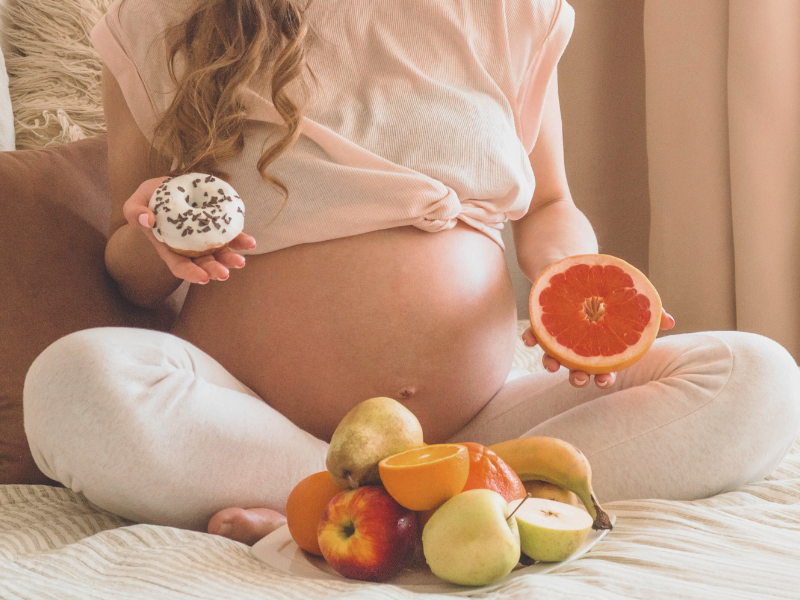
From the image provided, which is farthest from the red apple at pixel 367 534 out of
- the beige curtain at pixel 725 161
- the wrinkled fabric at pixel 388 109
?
the beige curtain at pixel 725 161

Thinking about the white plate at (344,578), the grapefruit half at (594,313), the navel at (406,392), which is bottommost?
the white plate at (344,578)

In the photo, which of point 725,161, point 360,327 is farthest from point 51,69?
point 725,161

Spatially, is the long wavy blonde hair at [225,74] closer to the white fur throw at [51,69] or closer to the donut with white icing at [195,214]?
the donut with white icing at [195,214]

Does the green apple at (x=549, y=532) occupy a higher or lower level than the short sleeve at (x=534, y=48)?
lower

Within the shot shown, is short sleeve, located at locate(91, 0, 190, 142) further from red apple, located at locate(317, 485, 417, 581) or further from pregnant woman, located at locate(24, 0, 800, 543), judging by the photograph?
red apple, located at locate(317, 485, 417, 581)

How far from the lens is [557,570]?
689 millimetres

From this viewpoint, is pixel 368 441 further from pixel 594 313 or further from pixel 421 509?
pixel 594 313

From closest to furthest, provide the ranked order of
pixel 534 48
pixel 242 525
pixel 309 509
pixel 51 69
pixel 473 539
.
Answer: pixel 473 539
pixel 309 509
pixel 242 525
pixel 534 48
pixel 51 69

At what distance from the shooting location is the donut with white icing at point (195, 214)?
856 mm

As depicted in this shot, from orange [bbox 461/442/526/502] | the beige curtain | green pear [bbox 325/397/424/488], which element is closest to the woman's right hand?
green pear [bbox 325/397/424/488]

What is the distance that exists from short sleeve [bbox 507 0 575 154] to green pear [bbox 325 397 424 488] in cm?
65

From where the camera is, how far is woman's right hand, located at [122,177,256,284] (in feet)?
2.79

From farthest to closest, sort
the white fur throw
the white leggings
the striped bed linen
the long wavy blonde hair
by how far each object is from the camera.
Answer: the white fur throw < the long wavy blonde hair < the white leggings < the striped bed linen

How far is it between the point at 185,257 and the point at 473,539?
481 mm
